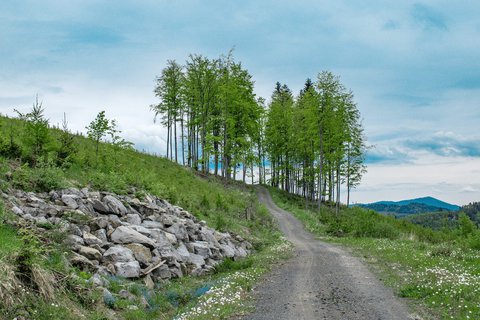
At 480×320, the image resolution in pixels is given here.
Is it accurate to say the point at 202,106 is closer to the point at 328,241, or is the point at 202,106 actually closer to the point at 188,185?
the point at 188,185

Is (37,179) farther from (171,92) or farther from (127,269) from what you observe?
(171,92)

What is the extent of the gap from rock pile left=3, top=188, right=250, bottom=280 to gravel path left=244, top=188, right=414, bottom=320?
390 cm

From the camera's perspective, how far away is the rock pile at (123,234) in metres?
14.2

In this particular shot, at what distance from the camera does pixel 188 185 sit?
38781mm

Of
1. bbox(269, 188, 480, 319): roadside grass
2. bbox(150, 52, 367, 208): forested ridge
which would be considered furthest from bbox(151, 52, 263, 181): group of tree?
bbox(269, 188, 480, 319): roadside grass

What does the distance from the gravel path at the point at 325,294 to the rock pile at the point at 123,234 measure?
3902 millimetres

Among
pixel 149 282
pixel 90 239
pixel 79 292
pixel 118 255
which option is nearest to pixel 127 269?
pixel 118 255

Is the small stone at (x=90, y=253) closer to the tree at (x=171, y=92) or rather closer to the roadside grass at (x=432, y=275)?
the roadside grass at (x=432, y=275)

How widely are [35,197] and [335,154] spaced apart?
41597 mm

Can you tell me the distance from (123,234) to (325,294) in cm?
838

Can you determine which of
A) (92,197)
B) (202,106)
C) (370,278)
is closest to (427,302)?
(370,278)

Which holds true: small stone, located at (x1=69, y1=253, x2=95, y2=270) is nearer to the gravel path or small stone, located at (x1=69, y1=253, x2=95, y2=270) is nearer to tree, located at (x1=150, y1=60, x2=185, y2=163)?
the gravel path

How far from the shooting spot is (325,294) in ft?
43.8

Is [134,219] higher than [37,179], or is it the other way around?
[37,179]
